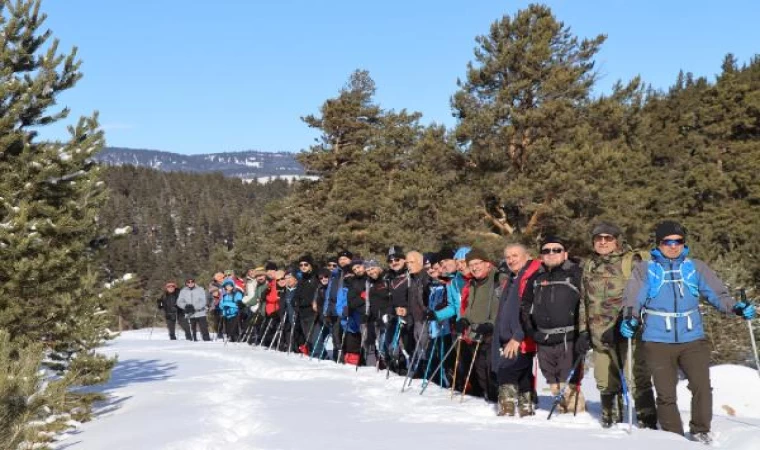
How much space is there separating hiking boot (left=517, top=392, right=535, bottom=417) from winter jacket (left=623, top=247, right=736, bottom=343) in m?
1.69

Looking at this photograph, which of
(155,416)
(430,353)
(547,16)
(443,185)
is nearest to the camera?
(155,416)

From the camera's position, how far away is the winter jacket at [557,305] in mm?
7383

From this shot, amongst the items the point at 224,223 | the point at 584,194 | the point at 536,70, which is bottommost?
the point at 584,194

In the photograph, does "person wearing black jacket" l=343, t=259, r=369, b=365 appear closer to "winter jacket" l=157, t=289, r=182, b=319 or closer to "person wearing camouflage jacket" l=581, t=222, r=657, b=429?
"person wearing camouflage jacket" l=581, t=222, r=657, b=429

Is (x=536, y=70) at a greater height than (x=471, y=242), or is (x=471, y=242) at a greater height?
(x=536, y=70)

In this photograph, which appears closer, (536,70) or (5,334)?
(5,334)

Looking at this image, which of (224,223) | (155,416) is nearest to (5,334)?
(155,416)

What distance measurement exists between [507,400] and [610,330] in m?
1.44

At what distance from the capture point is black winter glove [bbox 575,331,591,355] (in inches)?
282

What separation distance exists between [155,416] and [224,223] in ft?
Answer: 543

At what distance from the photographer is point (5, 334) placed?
6.98 metres

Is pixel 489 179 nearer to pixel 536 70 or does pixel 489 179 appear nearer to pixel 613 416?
pixel 536 70

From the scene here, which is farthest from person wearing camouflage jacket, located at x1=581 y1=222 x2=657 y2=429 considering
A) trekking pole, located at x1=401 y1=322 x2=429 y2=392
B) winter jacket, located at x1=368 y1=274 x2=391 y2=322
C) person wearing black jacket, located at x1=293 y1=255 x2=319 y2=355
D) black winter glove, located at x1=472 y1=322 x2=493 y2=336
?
person wearing black jacket, located at x1=293 y1=255 x2=319 y2=355

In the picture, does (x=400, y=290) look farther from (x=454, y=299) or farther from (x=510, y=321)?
(x=510, y=321)
